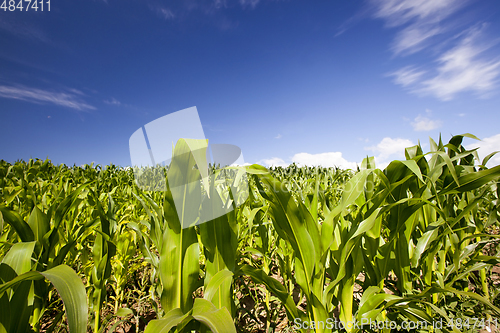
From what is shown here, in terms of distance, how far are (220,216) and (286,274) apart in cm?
92

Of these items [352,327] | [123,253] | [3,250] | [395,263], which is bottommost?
[352,327]

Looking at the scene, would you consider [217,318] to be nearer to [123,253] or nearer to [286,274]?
[286,274]

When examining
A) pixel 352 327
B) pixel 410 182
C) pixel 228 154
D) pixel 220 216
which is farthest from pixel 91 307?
pixel 410 182

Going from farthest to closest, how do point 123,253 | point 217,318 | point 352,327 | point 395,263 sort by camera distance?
point 123,253
point 395,263
point 352,327
point 217,318

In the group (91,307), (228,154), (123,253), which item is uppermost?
(228,154)

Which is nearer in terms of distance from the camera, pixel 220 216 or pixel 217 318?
pixel 217 318

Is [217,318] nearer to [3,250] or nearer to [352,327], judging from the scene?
[352,327]

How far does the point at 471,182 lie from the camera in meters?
0.87

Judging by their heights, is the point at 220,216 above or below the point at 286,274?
above

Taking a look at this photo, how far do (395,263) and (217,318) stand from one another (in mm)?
987

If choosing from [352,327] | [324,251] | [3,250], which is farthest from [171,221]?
[3,250]

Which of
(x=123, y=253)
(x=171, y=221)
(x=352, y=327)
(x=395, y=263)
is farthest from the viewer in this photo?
(x=123, y=253)

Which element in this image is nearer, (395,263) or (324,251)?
(324,251)

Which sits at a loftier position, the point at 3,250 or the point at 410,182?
the point at 3,250
